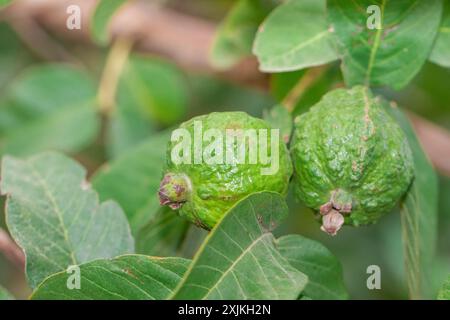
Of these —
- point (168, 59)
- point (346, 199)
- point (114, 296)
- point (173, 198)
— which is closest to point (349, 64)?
point (346, 199)

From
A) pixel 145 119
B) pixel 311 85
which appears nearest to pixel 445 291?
pixel 311 85

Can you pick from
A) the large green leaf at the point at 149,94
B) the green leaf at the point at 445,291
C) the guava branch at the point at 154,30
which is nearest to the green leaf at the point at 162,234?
the green leaf at the point at 445,291

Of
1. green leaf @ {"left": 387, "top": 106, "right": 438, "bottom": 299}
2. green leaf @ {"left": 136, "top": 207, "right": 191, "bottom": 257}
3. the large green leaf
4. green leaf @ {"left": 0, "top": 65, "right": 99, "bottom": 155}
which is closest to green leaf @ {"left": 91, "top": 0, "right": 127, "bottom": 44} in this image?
green leaf @ {"left": 136, "top": 207, "right": 191, "bottom": 257}

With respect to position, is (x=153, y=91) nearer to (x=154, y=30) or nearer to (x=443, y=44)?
(x=154, y=30)

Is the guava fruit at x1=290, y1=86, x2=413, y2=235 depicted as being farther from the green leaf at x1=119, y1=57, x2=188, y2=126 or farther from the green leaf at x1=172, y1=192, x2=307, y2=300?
the green leaf at x1=119, y1=57, x2=188, y2=126

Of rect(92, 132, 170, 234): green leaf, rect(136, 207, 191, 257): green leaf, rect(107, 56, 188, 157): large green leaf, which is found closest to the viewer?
rect(136, 207, 191, 257): green leaf

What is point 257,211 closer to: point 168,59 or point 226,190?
point 226,190
